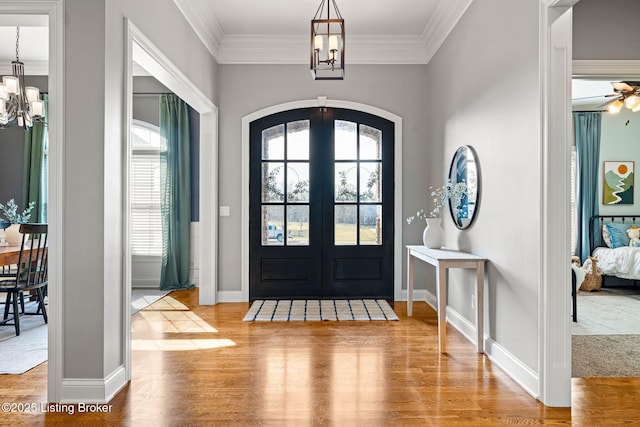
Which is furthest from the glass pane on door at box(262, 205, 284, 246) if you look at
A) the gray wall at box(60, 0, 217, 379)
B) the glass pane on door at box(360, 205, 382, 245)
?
the gray wall at box(60, 0, 217, 379)

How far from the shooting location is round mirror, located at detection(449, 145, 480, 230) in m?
3.66

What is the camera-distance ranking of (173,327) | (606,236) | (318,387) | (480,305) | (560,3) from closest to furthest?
(560,3)
(318,387)
(480,305)
(173,327)
(606,236)

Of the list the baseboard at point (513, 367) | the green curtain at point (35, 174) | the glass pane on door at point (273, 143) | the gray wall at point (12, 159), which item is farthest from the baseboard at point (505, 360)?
the gray wall at point (12, 159)

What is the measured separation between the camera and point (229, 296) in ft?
17.4

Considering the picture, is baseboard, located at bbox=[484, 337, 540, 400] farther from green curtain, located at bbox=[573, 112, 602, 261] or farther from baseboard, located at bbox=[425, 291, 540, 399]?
green curtain, located at bbox=[573, 112, 602, 261]

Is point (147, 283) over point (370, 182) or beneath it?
beneath

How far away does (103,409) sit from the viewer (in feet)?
7.97

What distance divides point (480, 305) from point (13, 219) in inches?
221

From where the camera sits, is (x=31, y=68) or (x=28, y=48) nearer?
(x=28, y=48)

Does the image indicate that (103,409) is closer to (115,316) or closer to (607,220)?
(115,316)

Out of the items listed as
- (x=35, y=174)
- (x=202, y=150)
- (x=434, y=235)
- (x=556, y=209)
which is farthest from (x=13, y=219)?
(x=556, y=209)

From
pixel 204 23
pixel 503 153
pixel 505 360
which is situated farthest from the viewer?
pixel 204 23

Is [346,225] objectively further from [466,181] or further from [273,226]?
[466,181]

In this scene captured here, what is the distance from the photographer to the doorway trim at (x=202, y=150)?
276 cm
